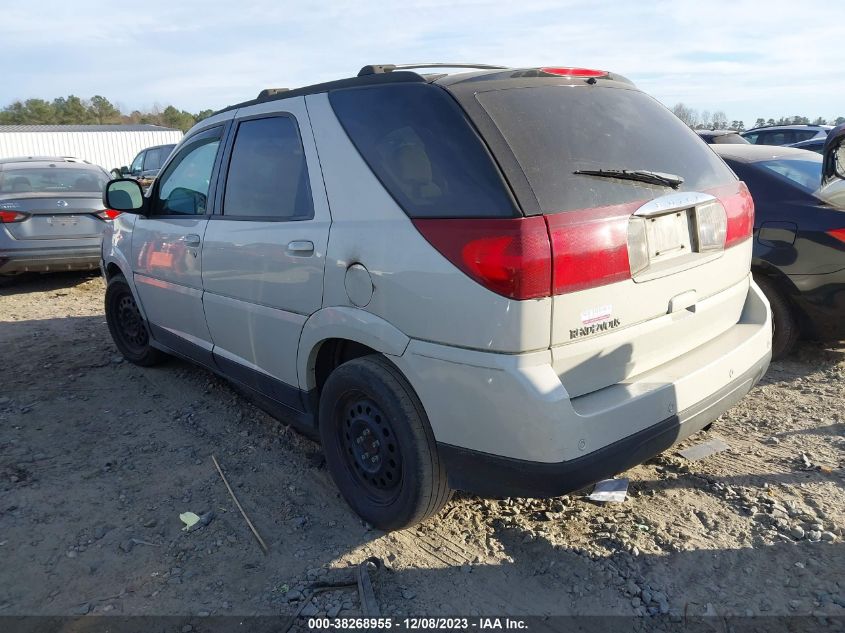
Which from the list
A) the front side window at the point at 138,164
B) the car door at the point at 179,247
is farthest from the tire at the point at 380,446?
the front side window at the point at 138,164

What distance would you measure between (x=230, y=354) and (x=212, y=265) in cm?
52

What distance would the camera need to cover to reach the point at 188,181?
4.15 metres

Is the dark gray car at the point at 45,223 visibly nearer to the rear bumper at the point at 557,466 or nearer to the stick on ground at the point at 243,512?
the stick on ground at the point at 243,512

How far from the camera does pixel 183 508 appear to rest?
10.5ft

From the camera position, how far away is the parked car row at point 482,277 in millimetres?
2270

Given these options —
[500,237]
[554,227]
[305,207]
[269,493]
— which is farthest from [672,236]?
[269,493]

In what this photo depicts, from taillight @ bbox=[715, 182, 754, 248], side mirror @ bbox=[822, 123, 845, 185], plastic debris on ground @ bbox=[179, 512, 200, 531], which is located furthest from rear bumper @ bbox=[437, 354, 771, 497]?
plastic debris on ground @ bbox=[179, 512, 200, 531]

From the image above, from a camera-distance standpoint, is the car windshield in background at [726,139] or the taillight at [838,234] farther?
the car windshield in background at [726,139]

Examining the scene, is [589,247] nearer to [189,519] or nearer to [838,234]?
[189,519]

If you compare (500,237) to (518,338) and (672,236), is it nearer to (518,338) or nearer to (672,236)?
(518,338)

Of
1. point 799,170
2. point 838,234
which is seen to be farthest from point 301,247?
point 799,170

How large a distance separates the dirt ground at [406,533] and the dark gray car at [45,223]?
4.38 m

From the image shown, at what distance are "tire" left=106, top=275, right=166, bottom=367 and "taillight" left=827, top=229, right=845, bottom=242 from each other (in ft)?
15.6

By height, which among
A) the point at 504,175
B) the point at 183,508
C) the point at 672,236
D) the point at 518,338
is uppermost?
the point at 504,175
